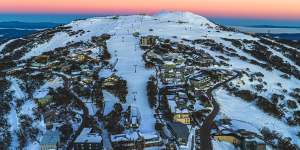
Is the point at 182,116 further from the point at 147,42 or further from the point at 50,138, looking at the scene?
the point at 147,42

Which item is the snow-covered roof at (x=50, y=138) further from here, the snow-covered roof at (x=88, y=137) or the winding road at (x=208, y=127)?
the winding road at (x=208, y=127)

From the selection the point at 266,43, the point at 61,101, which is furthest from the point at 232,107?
the point at 266,43

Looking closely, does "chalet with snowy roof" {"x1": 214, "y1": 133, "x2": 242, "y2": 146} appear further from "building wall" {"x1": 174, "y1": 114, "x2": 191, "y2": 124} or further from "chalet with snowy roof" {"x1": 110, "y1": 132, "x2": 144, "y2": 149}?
"chalet with snowy roof" {"x1": 110, "y1": 132, "x2": 144, "y2": 149}

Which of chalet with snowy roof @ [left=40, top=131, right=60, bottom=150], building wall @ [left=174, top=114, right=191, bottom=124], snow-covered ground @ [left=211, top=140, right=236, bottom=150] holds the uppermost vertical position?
building wall @ [left=174, top=114, right=191, bottom=124]

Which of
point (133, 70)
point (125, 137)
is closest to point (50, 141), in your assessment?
point (125, 137)

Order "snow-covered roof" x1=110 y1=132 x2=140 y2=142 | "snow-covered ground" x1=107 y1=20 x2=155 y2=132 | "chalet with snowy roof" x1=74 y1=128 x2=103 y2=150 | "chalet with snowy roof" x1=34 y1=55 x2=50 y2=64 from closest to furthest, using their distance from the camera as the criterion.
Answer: "chalet with snowy roof" x1=74 y1=128 x2=103 y2=150, "snow-covered roof" x1=110 y1=132 x2=140 y2=142, "snow-covered ground" x1=107 y1=20 x2=155 y2=132, "chalet with snowy roof" x1=34 y1=55 x2=50 y2=64

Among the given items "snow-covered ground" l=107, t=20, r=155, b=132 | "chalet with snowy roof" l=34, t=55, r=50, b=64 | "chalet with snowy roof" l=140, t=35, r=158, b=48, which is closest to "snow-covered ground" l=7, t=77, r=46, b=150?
"snow-covered ground" l=107, t=20, r=155, b=132

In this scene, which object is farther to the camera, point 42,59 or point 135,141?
point 42,59

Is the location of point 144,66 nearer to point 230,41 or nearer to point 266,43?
point 230,41
